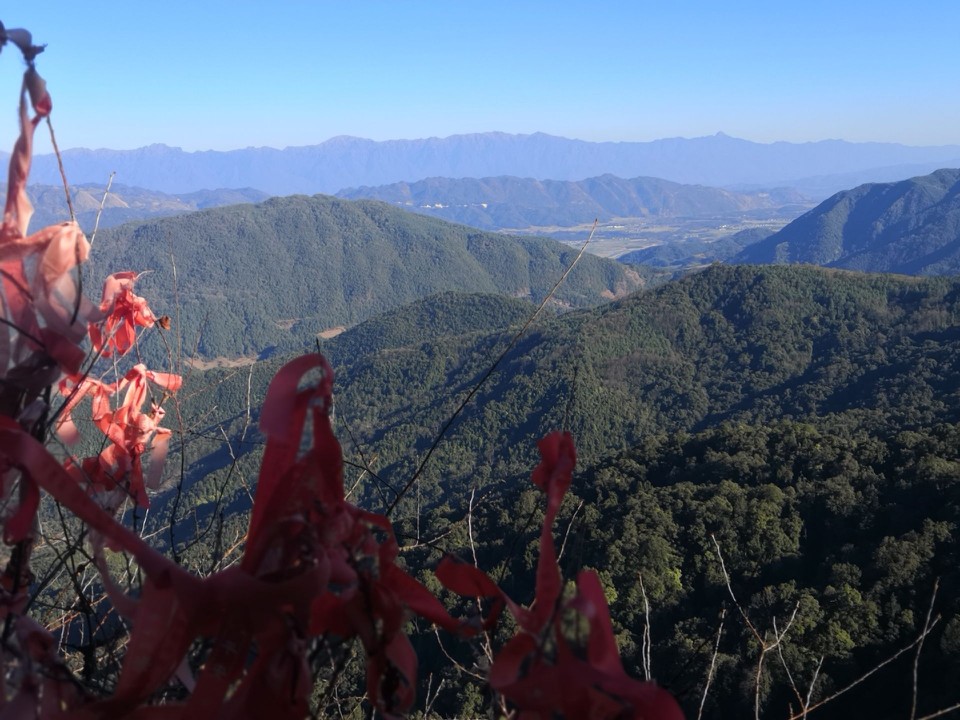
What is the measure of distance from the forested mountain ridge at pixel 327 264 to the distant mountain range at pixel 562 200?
2379 inches

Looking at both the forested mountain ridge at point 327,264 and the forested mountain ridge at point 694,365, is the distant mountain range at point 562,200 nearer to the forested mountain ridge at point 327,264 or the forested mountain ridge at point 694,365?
the forested mountain ridge at point 327,264

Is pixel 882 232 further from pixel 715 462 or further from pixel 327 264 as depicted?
pixel 715 462

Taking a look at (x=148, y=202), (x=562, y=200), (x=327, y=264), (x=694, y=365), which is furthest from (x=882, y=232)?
(x=148, y=202)

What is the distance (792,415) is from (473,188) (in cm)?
15958

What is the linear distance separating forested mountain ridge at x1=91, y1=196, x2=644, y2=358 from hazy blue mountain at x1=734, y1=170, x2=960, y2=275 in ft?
105

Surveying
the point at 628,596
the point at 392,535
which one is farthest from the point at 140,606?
the point at 628,596

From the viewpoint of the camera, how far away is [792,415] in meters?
33.8

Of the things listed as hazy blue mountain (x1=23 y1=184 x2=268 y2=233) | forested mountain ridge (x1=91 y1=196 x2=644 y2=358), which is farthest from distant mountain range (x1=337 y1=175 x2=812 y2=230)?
forested mountain ridge (x1=91 y1=196 x2=644 y2=358)

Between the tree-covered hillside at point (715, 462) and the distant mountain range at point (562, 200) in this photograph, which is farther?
the distant mountain range at point (562, 200)

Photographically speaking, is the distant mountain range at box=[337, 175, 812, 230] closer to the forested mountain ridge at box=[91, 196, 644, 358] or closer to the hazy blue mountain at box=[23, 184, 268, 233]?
the hazy blue mountain at box=[23, 184, 268, 233]

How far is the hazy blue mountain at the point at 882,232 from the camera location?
92875mm

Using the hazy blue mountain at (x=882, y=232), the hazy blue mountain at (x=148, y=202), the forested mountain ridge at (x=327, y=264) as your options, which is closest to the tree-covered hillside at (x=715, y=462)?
the forested mountain ridge at (x=327, y=264)

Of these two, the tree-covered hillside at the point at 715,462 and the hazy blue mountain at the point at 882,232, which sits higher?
the hazy blue mountain at the point at 882,232

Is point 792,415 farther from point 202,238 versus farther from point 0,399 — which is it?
point 202,238
